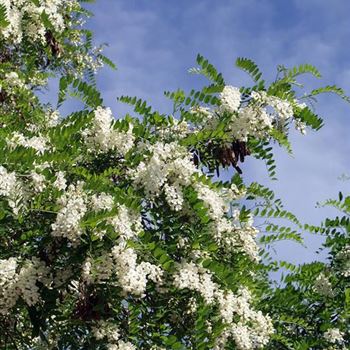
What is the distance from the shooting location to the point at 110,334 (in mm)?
5695

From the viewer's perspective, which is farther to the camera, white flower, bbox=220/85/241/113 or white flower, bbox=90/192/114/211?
white flower, bbox=220/85/241/113

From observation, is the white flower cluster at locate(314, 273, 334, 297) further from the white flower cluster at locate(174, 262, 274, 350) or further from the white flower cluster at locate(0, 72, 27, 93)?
the white flower cluster at locate(0, 72, 27, 93)

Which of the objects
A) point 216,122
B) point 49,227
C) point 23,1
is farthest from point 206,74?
point 23,1

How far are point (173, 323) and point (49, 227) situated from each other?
58.4 inches

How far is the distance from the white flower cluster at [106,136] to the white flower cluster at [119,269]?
1.26 m

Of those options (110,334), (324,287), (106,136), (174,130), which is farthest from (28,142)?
(324,287)

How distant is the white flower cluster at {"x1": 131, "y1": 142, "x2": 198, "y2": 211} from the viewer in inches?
228

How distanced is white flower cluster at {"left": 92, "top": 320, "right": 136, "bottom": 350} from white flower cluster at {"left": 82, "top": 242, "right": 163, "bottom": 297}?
52 centimetres

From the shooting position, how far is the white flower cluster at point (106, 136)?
6.26 m

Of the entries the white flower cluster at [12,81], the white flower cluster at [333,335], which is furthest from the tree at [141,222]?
the white flower cluster at [12,81]

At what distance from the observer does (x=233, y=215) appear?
6594 millimetres

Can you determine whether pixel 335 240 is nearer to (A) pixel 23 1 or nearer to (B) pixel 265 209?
(B) pixel 265 209

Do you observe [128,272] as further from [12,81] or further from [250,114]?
[12,81]

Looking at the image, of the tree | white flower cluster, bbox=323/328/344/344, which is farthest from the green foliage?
white flower cluster, bbox=323/328/344/344
